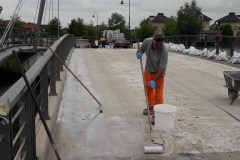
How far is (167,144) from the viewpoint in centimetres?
525

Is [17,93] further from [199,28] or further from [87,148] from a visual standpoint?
[199,28]

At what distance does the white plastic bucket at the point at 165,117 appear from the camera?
5.80 meters

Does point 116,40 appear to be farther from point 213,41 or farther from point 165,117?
point 165,117

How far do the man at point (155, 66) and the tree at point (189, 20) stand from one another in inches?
2726

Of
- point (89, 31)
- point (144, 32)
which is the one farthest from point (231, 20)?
point (89, 31)

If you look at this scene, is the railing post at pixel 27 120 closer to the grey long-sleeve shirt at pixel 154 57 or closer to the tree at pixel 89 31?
the grey long-sleeve shirt at pixel 154 57

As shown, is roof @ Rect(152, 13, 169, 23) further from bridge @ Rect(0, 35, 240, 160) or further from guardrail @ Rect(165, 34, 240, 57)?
bridge @ Rect(0, 35, 240, 160)

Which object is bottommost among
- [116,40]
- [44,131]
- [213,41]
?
[44,131]

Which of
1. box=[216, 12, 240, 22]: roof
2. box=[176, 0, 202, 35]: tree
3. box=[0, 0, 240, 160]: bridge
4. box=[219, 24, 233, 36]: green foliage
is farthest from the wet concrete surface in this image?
box=[216, 12, 240, 22]: roof

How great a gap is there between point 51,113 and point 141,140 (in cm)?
172

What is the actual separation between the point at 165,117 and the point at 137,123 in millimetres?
633

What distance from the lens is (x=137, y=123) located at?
6.27m

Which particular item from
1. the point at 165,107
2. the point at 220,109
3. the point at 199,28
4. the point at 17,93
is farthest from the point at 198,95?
the point at 199,28

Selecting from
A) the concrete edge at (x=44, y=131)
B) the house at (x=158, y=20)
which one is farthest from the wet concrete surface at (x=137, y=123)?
the house at (x=158, y=20)
